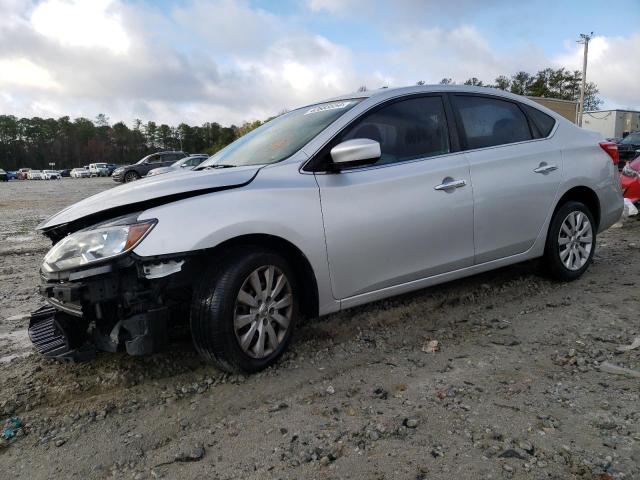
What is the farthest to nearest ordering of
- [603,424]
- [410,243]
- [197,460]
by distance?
1. [410,243]
2. [603,424]
3. [197,460]

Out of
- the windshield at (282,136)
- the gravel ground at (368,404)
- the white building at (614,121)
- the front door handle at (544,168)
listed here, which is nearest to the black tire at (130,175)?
the gravel ground at (368,404)

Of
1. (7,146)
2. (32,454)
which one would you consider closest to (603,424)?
(32,454)

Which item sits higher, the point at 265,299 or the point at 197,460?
the point at 265,299

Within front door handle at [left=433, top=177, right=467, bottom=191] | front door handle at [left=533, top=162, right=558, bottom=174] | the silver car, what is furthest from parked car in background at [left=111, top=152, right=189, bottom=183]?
front door handle at [left=433, top=177, right=467, bottom=191]

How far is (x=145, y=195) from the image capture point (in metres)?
2.70

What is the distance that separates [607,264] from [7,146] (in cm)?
11500

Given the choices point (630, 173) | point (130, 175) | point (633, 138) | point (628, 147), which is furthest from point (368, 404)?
point (130, 175)

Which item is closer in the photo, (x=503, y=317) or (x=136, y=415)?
(x=136, y=415)

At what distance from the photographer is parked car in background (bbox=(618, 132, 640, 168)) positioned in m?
17.3

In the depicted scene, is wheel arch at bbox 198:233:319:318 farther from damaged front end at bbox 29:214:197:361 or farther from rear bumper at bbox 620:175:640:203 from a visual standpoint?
rear bumper at bbox 620:175:640:203

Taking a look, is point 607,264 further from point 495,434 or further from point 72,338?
point 72,338

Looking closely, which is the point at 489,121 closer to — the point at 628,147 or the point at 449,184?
the point at 449,184

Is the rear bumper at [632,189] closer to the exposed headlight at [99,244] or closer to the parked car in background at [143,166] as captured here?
the exposed headlight at [99,244]

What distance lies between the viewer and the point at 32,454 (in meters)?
2.22
